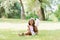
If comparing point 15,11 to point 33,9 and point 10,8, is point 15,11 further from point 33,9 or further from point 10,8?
point 33,9

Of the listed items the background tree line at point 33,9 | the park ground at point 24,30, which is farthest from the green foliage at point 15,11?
the park ground at point 24,30

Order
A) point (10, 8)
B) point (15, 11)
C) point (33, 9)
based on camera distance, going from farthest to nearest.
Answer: point (15, 11) → point (10, 8) → point (33, 9)

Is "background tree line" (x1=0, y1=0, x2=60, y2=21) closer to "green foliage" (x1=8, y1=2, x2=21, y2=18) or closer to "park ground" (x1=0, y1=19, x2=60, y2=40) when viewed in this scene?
"green foliage" (x1=8, y1=2, x2=21, y2=18)

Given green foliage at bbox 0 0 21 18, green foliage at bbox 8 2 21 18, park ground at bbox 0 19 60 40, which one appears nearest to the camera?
park ground at bbox 0 19 60 40

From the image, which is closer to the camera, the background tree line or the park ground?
the park ground

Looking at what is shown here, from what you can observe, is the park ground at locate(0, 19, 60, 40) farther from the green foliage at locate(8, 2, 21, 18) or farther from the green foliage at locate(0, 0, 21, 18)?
the green foliage at locate(8, 2, 21, 18)

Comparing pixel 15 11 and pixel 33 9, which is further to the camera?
pixel 15 11

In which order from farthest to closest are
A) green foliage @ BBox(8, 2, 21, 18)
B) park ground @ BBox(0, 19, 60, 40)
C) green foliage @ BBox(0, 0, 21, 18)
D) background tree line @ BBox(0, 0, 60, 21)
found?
1. green foliage @ BBox(8, 2, 21, 18)
2. green foliage @ BBox(0, 0, 21, 18)
3. background tree line @ BBox(0, 0, 60, 21)
4. park ground @ BBox(0, 19, 60, 40)

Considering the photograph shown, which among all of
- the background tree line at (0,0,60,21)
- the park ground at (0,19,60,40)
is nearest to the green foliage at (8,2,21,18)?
the background tree line at (0,0,60,21)

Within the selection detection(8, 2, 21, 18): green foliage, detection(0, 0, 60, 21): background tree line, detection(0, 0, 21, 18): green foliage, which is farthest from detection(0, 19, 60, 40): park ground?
detection(8, 2, 21, 18): green foliage

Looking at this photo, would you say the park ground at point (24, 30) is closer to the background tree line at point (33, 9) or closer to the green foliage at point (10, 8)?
the background tree line at point (33, 9)

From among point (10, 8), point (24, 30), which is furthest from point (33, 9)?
point (24, 30)

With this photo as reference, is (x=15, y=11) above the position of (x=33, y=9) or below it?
below

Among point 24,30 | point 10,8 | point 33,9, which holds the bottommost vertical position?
point 24,30
